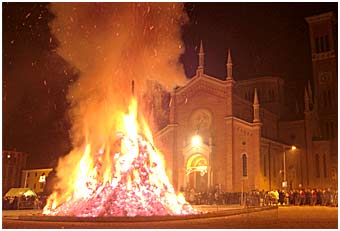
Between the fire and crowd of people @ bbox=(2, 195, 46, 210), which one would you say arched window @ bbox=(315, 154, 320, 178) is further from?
crowd of people @ bbox=(2, 195, 46, 210)

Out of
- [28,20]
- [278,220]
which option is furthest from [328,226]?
[28,20]

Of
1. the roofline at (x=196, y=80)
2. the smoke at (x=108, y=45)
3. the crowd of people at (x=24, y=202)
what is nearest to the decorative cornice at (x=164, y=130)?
the roofline at (x=196, y=80)

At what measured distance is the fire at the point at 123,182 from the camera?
11016 mm

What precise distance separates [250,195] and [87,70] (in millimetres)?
9784

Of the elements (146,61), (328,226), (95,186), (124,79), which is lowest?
(328,226)

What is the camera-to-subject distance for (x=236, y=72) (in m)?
33.7

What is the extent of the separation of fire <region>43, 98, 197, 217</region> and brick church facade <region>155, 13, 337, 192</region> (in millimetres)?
11329

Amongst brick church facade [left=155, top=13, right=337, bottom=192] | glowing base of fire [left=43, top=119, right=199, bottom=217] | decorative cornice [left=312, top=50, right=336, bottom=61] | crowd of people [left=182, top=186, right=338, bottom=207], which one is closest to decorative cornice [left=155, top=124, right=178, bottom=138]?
brick church facade [left=155, top=13, right=337, bottom=192]

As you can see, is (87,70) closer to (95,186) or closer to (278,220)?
(95,186)

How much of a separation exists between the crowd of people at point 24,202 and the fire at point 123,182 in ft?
13.6

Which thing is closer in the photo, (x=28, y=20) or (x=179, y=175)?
(x=28, y=20)

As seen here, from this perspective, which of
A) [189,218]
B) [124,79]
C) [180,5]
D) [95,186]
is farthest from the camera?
[124,79]

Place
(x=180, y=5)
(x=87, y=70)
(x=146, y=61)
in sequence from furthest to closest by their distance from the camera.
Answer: (x=146, y=61), (x=87, y=70), (x=180, y=5)

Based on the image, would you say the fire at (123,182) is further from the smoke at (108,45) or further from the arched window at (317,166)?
the arched window at (317,166)
